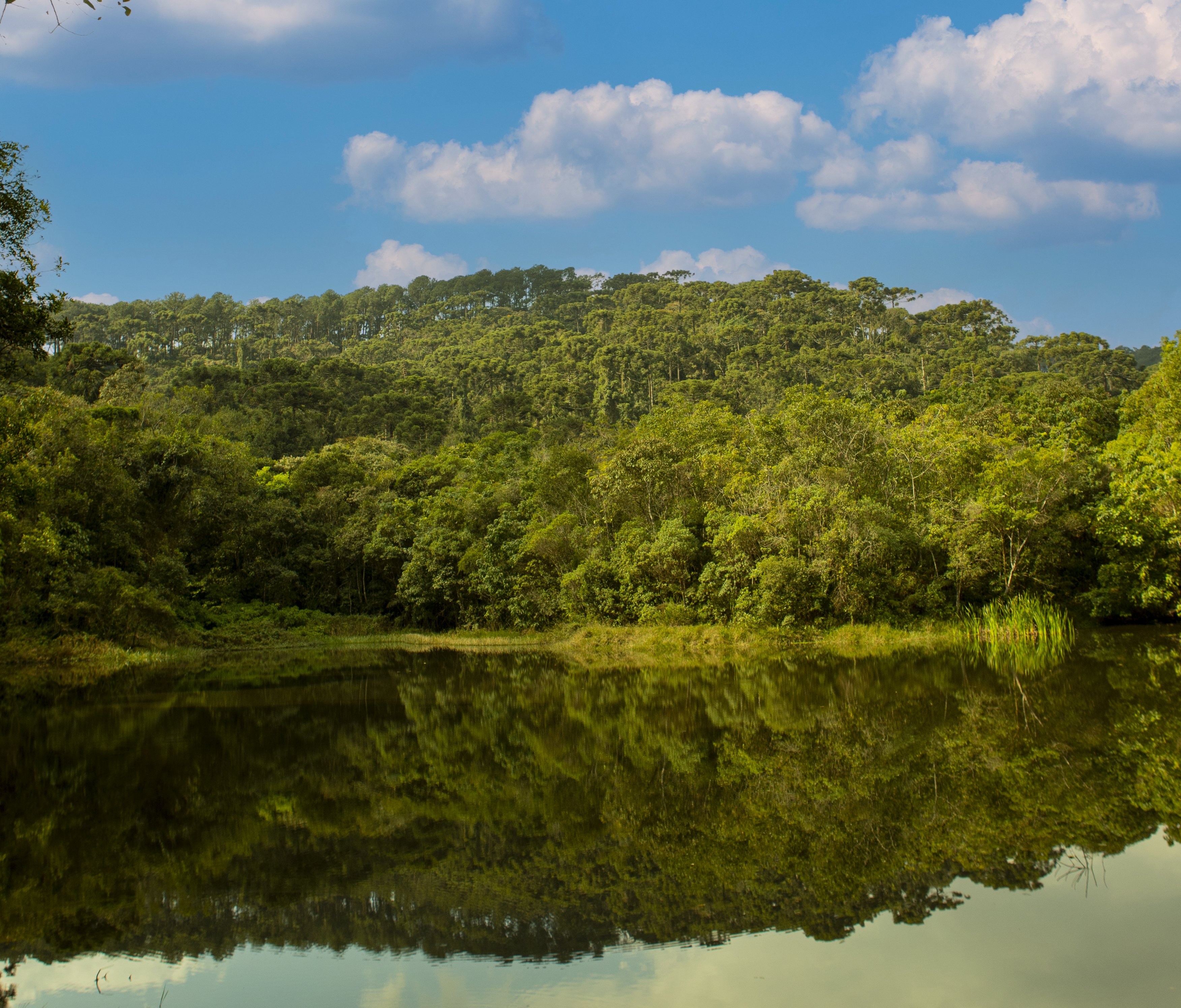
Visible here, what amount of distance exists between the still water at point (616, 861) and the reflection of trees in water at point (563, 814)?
4cm

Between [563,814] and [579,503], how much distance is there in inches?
914

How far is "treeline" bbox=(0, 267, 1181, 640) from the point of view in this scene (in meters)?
22.0

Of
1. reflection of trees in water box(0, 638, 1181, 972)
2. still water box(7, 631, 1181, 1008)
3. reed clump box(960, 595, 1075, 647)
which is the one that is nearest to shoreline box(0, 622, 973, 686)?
reed clump box(960, 595, 1075, 647)

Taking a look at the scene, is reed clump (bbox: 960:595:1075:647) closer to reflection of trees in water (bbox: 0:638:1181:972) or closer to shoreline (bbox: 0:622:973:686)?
shoreline (bbox: 0:622:973:686)

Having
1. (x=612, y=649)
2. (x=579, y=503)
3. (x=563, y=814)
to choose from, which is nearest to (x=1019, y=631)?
(x=612, y=649)

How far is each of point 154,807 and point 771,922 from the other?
6039 mm

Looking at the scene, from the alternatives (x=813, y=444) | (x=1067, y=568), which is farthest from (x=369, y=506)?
(x=1067, y=568)

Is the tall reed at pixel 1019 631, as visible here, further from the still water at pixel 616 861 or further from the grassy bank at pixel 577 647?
the still water at pixel 616 861

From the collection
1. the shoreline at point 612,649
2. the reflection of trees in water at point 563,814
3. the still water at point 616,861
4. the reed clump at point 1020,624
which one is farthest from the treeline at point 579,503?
the still water at point 616,861

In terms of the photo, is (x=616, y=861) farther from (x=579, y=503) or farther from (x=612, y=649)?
(x=579, y=503)

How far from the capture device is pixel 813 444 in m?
24.6

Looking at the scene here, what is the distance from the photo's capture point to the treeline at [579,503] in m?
22.0

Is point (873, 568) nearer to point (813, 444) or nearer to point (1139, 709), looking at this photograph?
point (813, 444)

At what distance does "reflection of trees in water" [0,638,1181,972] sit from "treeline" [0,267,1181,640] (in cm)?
923
